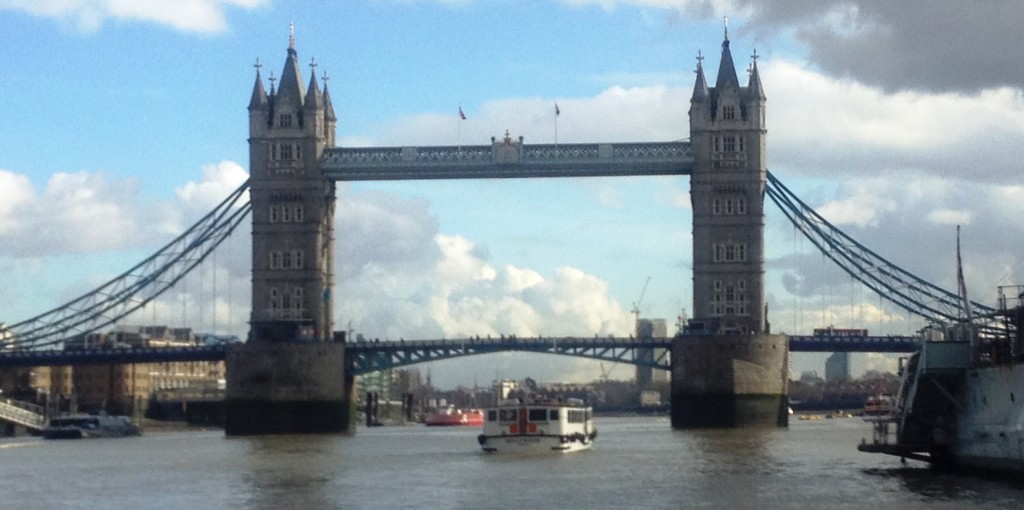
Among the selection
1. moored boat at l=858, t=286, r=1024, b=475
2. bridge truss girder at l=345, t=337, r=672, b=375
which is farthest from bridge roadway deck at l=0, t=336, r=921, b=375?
moored boat at l=858, t=286, r=1024, b=475

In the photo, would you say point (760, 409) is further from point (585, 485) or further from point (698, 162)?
point (585, 485)

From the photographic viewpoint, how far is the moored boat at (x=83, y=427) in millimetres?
144625

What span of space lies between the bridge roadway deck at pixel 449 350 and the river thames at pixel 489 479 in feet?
123

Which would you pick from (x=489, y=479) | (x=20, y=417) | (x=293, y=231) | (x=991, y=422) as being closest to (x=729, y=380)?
(x=293, y=231)

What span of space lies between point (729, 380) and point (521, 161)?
22.2 m

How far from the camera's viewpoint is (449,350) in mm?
151000

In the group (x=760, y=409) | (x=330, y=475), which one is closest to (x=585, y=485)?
(x=330, y=475)

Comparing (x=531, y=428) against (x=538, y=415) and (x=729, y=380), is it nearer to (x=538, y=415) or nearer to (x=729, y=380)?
(x=538, y=415)

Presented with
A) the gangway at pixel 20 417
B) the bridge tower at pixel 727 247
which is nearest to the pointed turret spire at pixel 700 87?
the bridge tower at pixel 727 247

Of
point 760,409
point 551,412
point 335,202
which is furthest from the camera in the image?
point 335,202

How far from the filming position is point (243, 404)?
139625mm

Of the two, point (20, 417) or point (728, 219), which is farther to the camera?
point (20, 417)

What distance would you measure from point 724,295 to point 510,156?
759 inches

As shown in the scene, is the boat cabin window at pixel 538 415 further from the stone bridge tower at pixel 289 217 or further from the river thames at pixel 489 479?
the stone bridge tower at pixel 289 217
